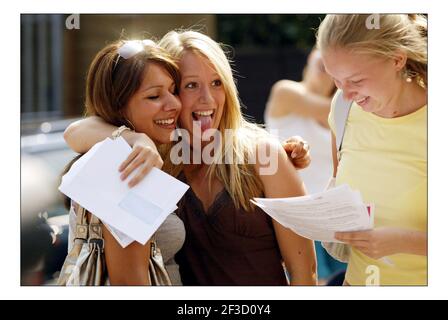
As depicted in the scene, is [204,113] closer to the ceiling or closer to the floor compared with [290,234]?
closer to the ceiling

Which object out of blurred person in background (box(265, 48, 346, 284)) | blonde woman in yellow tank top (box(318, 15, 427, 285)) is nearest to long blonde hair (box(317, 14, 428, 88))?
blonde woman in yellow tank top (box(318, 15, 427, 285))

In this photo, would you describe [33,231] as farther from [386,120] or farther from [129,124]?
[386,120]

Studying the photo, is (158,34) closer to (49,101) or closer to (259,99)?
(49,101)

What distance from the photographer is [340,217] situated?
2385 millimetres

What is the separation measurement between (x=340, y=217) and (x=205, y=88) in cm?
61

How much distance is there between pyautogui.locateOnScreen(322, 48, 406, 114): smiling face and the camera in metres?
2.40

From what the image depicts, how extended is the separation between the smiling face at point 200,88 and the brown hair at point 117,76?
0.04 metres

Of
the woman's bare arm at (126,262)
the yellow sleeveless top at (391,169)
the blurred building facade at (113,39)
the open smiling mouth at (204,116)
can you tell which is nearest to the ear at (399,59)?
the yellow sleeveless top at (391,169)

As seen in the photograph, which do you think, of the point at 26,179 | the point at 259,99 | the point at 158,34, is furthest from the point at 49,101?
the point at 158,34

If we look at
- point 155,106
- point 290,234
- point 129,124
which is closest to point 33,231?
point 129,124

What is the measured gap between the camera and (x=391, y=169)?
248cm

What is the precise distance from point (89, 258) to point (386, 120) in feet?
3.45

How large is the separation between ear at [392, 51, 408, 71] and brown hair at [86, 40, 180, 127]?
0.70 metres

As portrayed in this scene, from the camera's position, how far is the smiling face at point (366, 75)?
7.87 ft
